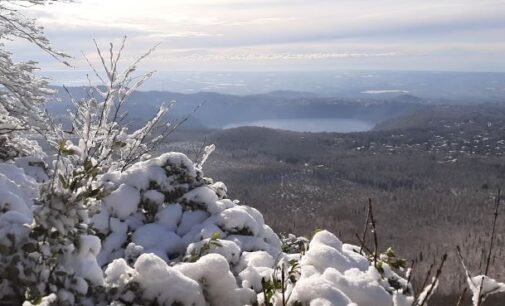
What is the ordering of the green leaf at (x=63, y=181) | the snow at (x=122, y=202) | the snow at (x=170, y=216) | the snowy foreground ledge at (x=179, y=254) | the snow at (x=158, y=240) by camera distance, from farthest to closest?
the snow at (x=170, y=216)
the snow at (x=122, y=202)
the snow at (x=158, y=240)
the snowy foreground ledge at (x=179, y=254)
the green leaf at (x=63, y=181)

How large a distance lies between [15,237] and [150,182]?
10.7 ft

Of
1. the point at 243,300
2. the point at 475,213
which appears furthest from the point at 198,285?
the point at 475,213

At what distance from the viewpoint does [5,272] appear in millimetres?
4098

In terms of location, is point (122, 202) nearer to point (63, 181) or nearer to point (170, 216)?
point (170, 216)

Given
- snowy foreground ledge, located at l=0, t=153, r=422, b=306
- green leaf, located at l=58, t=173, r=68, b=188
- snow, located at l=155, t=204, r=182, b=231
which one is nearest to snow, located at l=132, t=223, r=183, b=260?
snowy foreground ledge, located at l=0, t=153, r=422, b=306

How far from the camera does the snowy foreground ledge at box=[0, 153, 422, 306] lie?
14.4 ft

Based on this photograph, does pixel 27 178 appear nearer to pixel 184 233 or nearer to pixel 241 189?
pixel 184 233

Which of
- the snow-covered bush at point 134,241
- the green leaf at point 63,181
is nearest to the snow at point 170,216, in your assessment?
the snow-covered bush at point 134,241

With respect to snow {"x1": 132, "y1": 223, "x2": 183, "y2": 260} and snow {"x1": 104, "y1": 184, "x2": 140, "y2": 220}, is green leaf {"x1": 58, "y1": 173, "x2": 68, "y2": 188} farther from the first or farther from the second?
snow {"x1": 104, "y1": 184, "x2": 140, "y2": 220}

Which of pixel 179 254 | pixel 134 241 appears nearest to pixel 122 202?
pixel 134 241

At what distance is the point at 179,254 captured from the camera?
21.5ft

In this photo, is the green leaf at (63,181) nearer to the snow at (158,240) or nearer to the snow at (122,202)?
the snow at (158,240)

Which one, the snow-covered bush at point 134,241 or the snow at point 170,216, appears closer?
the snow-covered bush at point 134,241

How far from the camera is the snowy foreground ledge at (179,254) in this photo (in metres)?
4.39
